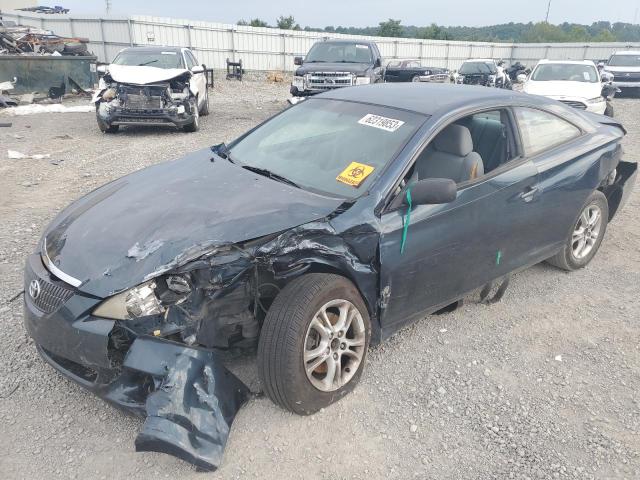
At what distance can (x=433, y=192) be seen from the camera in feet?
9.32

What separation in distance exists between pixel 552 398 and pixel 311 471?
149 cm

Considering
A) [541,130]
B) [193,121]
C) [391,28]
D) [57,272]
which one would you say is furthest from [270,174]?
[391,28]

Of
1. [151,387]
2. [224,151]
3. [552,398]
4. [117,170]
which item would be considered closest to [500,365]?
[552,398]

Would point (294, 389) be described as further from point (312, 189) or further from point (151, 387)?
point (312, 189)

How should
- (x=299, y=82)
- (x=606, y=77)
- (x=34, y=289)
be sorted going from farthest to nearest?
1. (x=606, y=77)
2. (x=299, y=82)
3. (x=34, y=289)

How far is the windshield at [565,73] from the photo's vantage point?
12.5 meters

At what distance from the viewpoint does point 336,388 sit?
2.81 meters

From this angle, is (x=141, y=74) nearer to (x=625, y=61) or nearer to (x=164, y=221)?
(x=164, y=221)

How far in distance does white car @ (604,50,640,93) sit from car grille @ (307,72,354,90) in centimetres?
1294

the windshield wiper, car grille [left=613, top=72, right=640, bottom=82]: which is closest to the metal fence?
car grille [left=613, top=72, right=640, bottom=82]

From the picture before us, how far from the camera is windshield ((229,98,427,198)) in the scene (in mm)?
3113

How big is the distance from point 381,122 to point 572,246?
2.20m

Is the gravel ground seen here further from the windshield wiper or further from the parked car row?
the windshield wiper

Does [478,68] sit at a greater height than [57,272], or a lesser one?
greater
